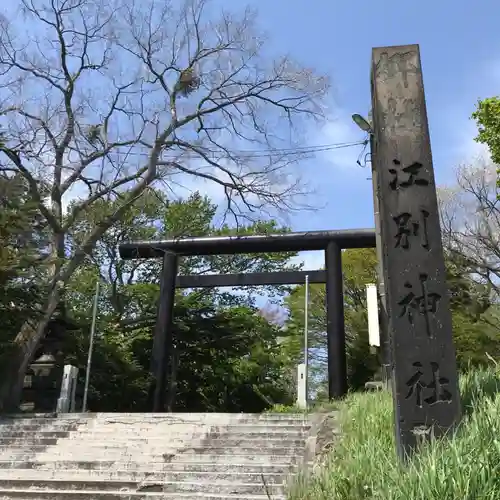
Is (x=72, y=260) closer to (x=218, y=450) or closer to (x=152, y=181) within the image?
(x=152, y=181)

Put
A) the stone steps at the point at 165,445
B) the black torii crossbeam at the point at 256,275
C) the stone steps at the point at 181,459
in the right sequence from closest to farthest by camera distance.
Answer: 1. the stone steps at the point at 181,459
2. the stone steps at the point at 165,445
3. the black torii crossbeam at the point at 256,275

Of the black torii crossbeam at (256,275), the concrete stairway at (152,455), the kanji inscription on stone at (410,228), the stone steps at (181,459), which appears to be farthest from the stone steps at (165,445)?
the black torii crossbeam at (256,275)

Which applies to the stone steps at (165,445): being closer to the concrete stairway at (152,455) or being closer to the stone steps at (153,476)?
the concrete stairway at (152,455)

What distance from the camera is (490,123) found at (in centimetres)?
1452

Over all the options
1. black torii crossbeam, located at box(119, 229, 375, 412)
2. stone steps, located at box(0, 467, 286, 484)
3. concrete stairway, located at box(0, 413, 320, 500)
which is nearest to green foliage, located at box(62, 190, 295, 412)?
black torii crossbeam, located at box(119, 229, 375, 412)

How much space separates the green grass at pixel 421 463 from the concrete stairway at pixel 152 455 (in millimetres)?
923

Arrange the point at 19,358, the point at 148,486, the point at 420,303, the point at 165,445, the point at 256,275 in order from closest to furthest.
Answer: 1. the point at 420,303
2. the point at 148,486
3. the point at 165,445
4. the point at 19,358
5. the point at 256,275

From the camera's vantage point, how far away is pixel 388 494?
144 inches

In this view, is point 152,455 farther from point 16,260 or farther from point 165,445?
point 16,260

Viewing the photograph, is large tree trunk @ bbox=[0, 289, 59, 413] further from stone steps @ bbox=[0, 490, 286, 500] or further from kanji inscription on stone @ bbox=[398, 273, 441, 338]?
kanji inscription on stone @ bbox=[398, 273, 441, 338]

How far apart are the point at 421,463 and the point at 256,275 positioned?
38.9 feet

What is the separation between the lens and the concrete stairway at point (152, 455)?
6445 mm

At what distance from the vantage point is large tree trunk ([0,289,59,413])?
13016mm


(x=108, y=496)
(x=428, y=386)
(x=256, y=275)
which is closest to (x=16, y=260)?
(x=256, y=275)
